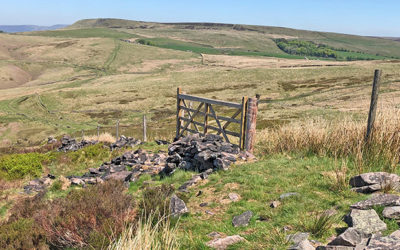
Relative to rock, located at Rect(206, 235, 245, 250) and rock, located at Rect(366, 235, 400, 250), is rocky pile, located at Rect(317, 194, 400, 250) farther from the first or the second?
rock, located at Rect(206, 235, 245, 250)

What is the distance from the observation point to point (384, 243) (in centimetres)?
412

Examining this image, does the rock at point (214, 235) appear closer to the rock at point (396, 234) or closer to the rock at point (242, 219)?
the rock at point (242, 219)

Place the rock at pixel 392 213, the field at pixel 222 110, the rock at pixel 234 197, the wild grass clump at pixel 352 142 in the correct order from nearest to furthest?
1. the rock at pixel 392 213
2. the field at pixel 222 110
3. the rock at pixel 234 197
4. the wild grass clump at pixel 352 142

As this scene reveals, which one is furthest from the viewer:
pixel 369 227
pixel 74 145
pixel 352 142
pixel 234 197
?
pixel 74 145

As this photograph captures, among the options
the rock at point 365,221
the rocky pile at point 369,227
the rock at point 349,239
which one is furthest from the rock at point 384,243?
the rock at point 365,221

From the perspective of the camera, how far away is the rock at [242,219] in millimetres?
6320

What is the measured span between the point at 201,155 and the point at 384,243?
22.7ft

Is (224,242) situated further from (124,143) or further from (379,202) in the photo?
(124,143)

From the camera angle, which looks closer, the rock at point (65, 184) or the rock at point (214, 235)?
the rock at point (214, 235)

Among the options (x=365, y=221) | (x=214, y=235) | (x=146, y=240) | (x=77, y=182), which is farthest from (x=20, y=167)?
(x=365, y=221)

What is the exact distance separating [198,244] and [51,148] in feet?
74.3

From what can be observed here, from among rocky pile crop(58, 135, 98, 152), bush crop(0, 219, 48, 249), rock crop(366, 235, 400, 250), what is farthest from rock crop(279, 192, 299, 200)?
rocky pile crop(58, 135, 98, 152)

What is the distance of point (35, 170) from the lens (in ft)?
52.2

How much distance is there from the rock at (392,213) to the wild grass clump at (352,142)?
7.74 ft
